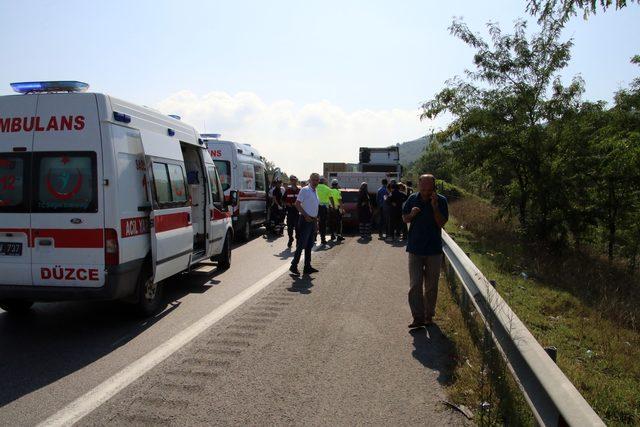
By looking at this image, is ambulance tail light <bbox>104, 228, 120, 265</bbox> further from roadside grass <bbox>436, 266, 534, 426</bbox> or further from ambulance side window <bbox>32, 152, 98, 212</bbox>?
roadside grass <bbox>436, 266, 534, 426</bbox>

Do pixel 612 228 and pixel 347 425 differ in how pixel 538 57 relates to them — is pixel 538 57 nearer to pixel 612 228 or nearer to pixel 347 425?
pixel 612 228

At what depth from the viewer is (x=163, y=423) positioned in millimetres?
3791

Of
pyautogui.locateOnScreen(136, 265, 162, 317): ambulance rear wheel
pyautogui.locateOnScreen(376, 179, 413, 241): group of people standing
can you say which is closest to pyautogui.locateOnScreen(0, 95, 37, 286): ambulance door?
pyautogui.locateOnScreen(136, 265, 162, 317): ambulance rear wheel

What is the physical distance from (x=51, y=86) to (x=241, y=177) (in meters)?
9.25

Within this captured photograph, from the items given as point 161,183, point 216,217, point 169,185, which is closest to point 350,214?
point 216,217

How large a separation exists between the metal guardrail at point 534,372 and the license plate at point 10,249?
499 cm

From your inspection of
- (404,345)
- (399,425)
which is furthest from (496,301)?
(399,425)

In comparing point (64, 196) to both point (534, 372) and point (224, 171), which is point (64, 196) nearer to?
point (534, 372)

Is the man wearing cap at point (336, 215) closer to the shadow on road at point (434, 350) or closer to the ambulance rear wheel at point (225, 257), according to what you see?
the ambulance rear wheel at point (225, 257)

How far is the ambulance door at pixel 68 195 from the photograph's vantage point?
5.88 m

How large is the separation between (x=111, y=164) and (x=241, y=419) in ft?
10.9

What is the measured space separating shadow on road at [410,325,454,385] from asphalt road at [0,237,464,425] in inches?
0.8

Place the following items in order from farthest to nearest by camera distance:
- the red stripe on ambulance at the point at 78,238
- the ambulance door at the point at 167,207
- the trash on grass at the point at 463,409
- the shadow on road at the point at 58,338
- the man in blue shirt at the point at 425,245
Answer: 1. the ambulance door at the point at 167,207
2. the man in blue shirt at the point at 425,245
3. the red stripe on ambulance at the point at 78,238
4. the shadow on road at the point at 58,338
5. the trash on grass at the point at 463,409

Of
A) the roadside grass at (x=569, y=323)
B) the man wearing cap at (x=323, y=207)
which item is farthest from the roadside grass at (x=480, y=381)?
the man wearing cap at (x=323, y=207)
